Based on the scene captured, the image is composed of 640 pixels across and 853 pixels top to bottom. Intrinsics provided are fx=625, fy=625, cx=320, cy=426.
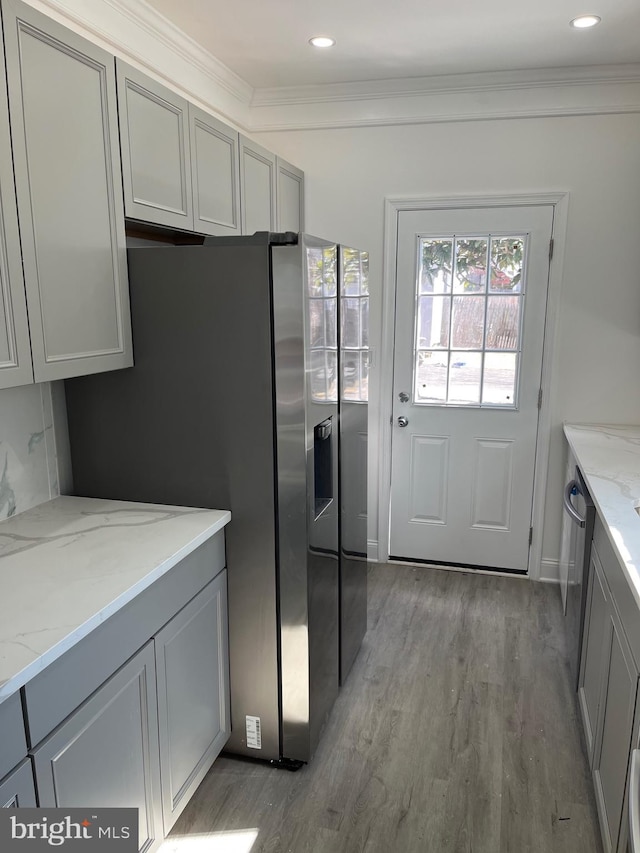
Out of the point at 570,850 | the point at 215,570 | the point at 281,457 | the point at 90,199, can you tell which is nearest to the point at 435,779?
the point at 570,850

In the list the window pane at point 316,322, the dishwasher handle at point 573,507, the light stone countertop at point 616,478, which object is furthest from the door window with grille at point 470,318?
the window pane at point 316,322

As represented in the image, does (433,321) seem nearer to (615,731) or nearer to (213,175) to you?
(213,175)

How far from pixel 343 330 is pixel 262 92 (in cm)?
189

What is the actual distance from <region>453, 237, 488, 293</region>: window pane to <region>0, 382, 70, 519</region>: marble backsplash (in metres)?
2.20

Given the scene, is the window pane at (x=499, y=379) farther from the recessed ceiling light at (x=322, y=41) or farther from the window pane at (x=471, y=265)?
the recessed ceiling light at (x=322, y=41)

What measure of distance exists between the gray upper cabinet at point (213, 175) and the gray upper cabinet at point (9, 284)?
36.1 inches

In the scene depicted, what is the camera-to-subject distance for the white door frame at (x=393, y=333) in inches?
127

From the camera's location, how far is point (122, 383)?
6.70 feet

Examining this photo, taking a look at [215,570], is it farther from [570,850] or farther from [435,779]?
[570,850]

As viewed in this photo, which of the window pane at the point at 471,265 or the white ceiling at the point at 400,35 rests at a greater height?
the white ceiling at the point at 400,35

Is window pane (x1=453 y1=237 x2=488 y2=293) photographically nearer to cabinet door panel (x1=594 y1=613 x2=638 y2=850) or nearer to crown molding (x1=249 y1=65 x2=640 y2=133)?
crown molding (x1=249 y1=65 x2=640 y2=133)

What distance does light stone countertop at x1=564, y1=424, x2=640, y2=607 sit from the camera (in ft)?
5.47

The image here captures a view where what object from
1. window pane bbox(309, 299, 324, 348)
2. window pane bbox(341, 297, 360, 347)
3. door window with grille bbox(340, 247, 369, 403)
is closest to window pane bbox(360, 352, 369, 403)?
door window with grille bbox(340, 247, 369, 403)

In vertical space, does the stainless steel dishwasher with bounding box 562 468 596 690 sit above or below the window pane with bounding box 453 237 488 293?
below
